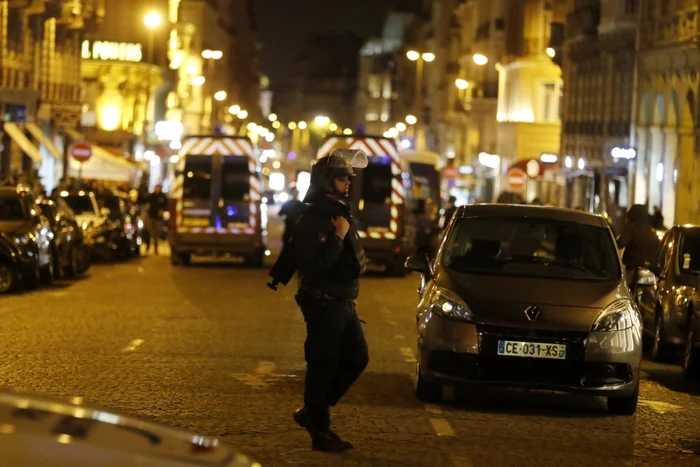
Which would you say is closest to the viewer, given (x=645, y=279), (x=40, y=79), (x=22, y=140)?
(x=645, y=279)

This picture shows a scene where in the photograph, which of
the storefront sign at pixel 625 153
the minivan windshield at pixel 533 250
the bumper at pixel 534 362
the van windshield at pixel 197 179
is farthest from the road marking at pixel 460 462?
the storefront sign at pixel 625 153

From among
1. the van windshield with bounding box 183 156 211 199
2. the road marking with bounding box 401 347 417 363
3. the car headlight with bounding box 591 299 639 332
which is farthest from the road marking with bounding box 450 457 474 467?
A: the van windshield with bounding box 183 156 211 199

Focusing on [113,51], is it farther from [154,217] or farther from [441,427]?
[441,427]

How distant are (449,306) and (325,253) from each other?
251 cm

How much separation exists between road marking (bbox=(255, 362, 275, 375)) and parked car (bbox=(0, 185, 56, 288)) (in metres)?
9.78

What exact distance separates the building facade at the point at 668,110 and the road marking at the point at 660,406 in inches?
1036

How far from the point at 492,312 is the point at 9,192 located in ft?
46.7

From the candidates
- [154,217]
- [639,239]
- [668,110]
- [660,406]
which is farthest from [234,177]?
[660,406]

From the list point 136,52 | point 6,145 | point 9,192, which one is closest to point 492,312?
point 9,192

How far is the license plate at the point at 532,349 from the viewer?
1138 centimetres

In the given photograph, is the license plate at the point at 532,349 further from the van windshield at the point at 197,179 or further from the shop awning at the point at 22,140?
the shop awning at the point at 22,140

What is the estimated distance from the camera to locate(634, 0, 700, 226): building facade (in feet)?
133

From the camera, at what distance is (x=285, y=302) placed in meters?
22.6

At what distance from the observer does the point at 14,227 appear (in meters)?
23.4
